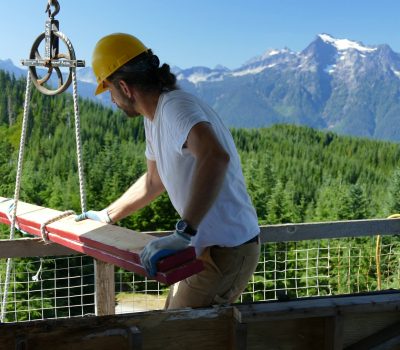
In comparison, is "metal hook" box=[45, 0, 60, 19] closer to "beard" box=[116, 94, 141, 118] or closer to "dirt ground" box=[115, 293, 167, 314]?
"beard" box=[116, 94, 141, 118]

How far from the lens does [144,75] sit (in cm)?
245

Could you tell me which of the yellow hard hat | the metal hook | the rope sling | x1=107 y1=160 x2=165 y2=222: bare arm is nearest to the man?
the yellow hard hat

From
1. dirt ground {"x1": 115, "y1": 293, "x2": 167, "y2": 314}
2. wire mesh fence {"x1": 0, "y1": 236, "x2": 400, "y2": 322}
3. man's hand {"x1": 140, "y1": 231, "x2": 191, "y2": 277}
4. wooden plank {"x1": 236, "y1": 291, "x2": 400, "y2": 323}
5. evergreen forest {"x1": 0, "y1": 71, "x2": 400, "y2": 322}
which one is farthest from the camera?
evergreen forest {"x1": 0, "y1": 71, "x2": 400, "y2": 322}

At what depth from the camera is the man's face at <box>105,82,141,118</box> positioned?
2484 mm

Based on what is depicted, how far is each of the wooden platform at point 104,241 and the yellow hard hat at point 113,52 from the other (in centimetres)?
68

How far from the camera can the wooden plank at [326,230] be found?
3734 mm

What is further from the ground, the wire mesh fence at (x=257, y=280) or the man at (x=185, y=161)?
the man at (x=185, y=161)

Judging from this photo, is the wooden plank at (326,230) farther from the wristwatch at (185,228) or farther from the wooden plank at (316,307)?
the wooden plank at (316,307)

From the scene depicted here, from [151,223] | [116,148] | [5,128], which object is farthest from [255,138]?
[151,223]

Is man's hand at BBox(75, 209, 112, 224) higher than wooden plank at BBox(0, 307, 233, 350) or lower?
higher

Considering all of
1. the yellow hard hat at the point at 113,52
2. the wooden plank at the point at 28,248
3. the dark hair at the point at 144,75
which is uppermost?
the yellow hard hat at the point at 113,52

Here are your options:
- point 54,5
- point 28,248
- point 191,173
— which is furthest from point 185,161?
point 54,5

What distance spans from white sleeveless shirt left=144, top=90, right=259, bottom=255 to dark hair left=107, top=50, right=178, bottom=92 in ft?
0.19

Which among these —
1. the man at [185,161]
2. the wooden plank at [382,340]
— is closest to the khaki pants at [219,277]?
the man at [185,161]
